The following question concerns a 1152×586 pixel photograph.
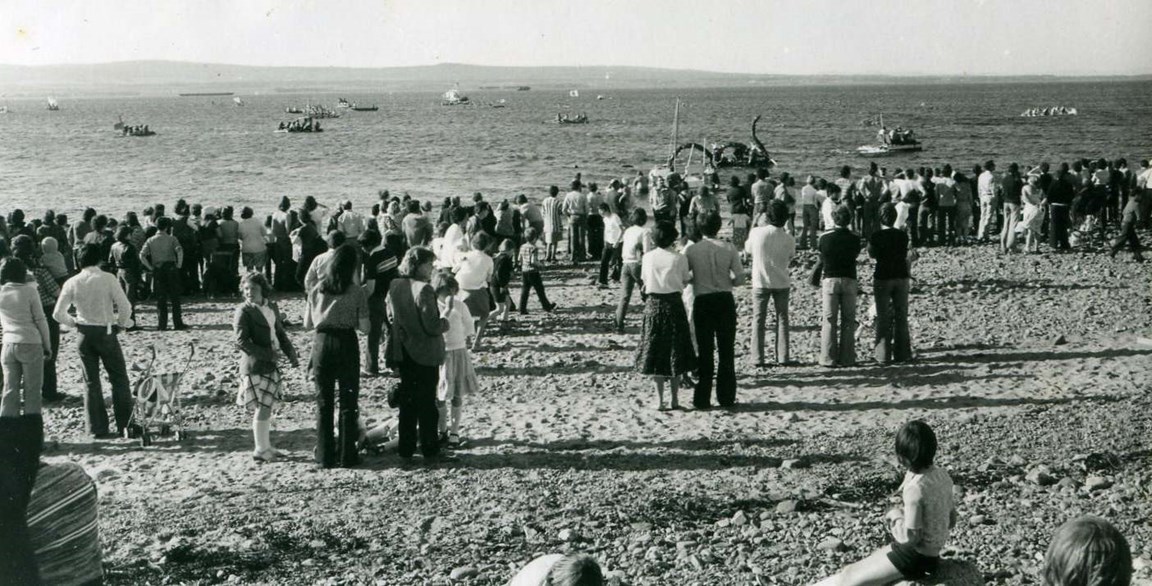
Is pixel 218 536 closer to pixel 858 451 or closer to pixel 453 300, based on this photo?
pixel 453 300

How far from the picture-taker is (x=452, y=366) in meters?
8.93

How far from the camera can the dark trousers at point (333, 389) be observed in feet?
26.8

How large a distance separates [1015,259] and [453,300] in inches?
478

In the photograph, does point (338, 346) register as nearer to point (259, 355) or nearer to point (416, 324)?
point (416, 324)

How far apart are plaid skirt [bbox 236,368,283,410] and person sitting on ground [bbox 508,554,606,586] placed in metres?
5.46

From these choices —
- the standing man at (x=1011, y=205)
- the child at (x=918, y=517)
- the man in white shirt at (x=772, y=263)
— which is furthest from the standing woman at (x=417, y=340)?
the standing man at (x=1011, y=205)

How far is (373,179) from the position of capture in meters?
57.1

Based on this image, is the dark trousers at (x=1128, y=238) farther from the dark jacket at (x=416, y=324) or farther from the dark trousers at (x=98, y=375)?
the dark trousers at (x=98, y=375)

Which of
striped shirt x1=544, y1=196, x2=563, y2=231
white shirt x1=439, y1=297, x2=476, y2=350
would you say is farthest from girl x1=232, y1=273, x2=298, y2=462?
striped shirt x1=544, y1=196, x2=563, y2=231

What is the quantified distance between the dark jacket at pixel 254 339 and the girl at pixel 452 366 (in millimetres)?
1357

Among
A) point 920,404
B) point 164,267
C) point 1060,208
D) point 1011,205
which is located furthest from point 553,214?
point 920,404

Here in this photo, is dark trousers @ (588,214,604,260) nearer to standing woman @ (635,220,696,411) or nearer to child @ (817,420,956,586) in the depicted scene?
standing woman @ (635,220,696,411)

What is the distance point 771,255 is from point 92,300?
627 centimetres

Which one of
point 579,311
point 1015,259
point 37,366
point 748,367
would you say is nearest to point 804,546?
point 748,367
